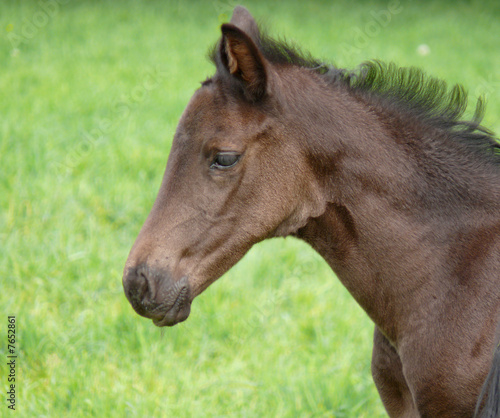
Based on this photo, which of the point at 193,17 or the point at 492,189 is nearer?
the point at 492,189

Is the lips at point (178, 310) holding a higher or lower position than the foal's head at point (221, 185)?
lower

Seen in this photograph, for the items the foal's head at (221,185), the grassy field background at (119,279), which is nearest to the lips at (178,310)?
the foal's head at (221,185)

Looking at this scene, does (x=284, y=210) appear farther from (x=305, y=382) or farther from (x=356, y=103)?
(x=305, y=382)

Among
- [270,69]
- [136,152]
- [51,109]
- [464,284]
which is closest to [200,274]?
[270,69]

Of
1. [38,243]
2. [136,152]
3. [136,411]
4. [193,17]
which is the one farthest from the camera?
[193,17]

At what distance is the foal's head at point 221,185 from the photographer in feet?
7.87

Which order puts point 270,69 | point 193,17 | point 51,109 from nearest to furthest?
1. point 270,69
2. point 51,109
3. point 193,17

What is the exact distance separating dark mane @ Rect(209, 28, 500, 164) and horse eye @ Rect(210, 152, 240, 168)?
0.48 meters

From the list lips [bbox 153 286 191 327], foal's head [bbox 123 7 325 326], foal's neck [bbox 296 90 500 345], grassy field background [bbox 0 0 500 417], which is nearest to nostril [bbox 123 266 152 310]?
foal's head [bbox 123 7 325 326]

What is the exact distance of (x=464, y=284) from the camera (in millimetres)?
2486

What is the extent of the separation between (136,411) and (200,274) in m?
1.37

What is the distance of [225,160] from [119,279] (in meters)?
2.56

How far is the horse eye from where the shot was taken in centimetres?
240

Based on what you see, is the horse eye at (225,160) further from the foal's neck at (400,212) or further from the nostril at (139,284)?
the nostril at (139,284)
